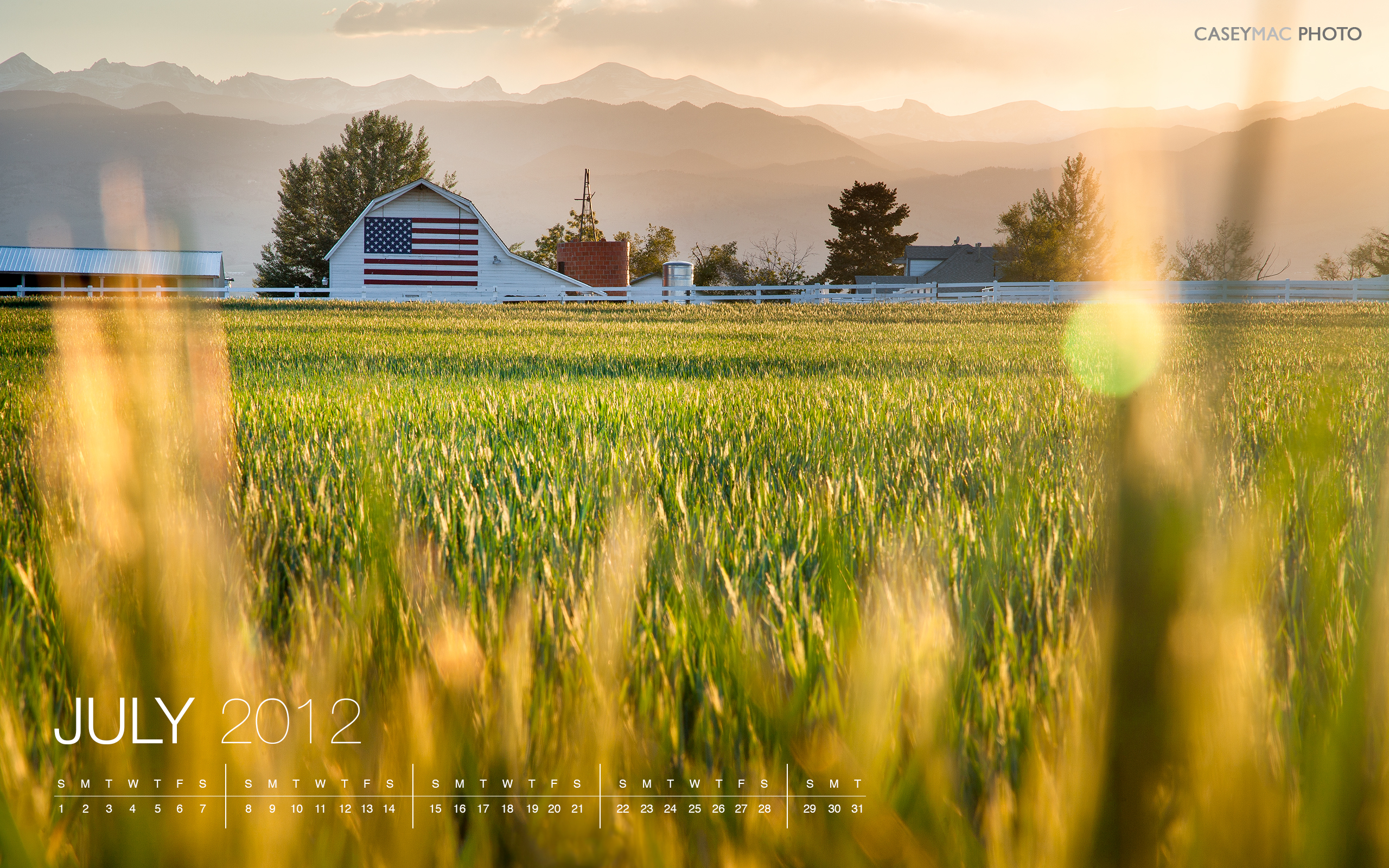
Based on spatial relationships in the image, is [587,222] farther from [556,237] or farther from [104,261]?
[104,261]

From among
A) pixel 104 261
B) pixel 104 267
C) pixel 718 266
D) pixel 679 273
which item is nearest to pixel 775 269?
pixel 718 266

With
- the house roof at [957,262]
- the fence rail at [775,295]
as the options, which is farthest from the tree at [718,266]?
the fence rail at [775,295]

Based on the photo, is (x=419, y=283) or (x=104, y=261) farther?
(x=104, y=261)

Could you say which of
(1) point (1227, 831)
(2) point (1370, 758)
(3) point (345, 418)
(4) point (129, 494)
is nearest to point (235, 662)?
(1) point (1227, 831)

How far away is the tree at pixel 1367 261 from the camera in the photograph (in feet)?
221

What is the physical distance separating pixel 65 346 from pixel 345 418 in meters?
6.18

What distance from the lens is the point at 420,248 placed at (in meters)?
40.8

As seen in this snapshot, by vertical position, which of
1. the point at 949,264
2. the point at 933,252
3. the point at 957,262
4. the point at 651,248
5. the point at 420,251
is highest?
the point at 933,252

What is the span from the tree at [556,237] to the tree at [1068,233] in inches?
1552

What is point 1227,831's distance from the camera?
579mm

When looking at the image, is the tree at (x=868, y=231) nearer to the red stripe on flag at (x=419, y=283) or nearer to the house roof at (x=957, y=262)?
the house roof at (x=957, y=262)

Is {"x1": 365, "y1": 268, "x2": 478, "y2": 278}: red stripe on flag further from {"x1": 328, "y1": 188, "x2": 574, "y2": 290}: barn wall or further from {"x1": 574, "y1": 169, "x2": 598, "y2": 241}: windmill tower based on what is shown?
{"x1": 574, "y1": 169, "x2": 598, "y2": 241}: windmill tower

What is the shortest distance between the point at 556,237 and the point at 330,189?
2108 cm

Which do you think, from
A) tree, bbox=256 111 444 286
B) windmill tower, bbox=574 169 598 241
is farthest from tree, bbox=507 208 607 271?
tree, bbox=256 111 444 286
